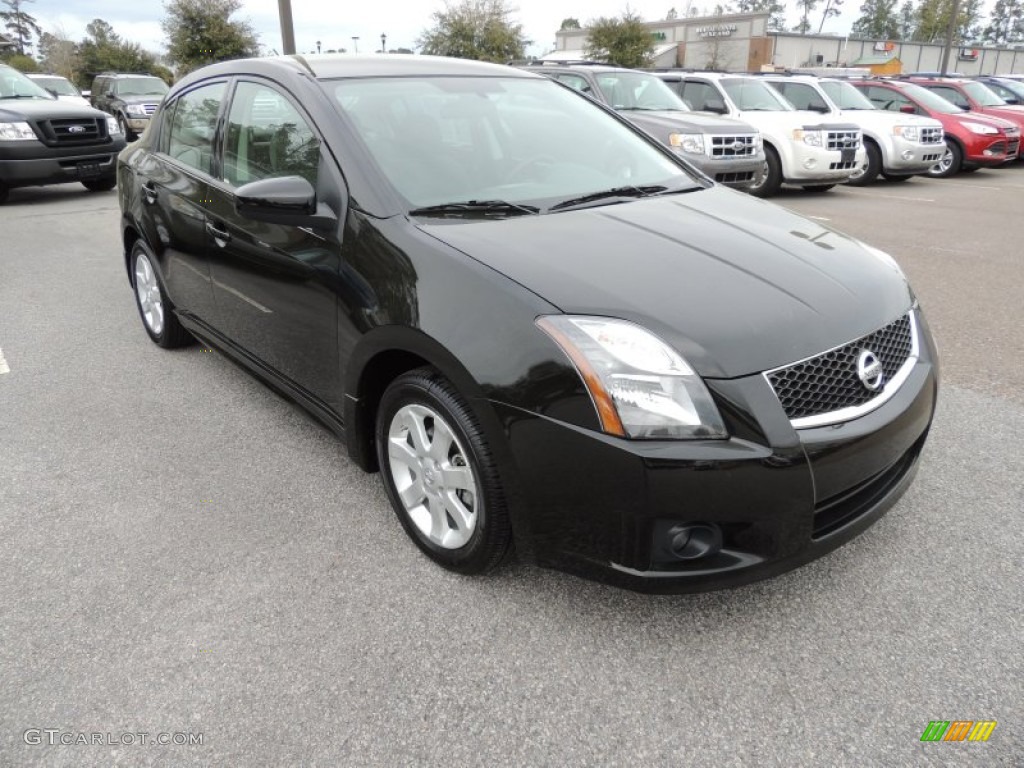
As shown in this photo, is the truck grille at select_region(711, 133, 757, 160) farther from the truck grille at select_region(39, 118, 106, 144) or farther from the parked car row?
the truck grille at select_region(39, 118, 106, 144)

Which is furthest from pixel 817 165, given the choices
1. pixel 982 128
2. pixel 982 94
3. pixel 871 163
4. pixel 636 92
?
pixel 982 94

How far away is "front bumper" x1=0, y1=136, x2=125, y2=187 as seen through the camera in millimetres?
10146

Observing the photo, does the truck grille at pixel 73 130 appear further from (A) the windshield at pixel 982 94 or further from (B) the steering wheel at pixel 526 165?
(A) the windshield at pixel 982 94

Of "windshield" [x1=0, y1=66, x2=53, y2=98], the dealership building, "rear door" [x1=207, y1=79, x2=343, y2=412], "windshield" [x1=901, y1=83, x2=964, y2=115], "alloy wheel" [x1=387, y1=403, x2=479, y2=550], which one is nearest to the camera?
"alloy wheel" [x1=387, y1=403, x2=479, y2=550]

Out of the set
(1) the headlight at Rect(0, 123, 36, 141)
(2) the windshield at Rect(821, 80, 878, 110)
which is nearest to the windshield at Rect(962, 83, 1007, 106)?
(2) the windshield at Rect(821, 80, 878, 110)

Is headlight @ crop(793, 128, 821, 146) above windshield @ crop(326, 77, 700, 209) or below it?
below

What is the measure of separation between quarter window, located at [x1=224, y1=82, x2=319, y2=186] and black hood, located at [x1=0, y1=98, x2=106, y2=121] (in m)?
8.85

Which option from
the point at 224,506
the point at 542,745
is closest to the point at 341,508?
the point at 224,506

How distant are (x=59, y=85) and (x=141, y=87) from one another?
4.56 m

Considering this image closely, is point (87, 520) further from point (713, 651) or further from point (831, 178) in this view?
point (831, 178)

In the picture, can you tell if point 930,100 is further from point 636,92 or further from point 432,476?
point 432,476

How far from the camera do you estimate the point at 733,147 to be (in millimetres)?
10117

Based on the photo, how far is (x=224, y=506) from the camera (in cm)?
308

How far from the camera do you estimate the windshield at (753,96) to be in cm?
1197
